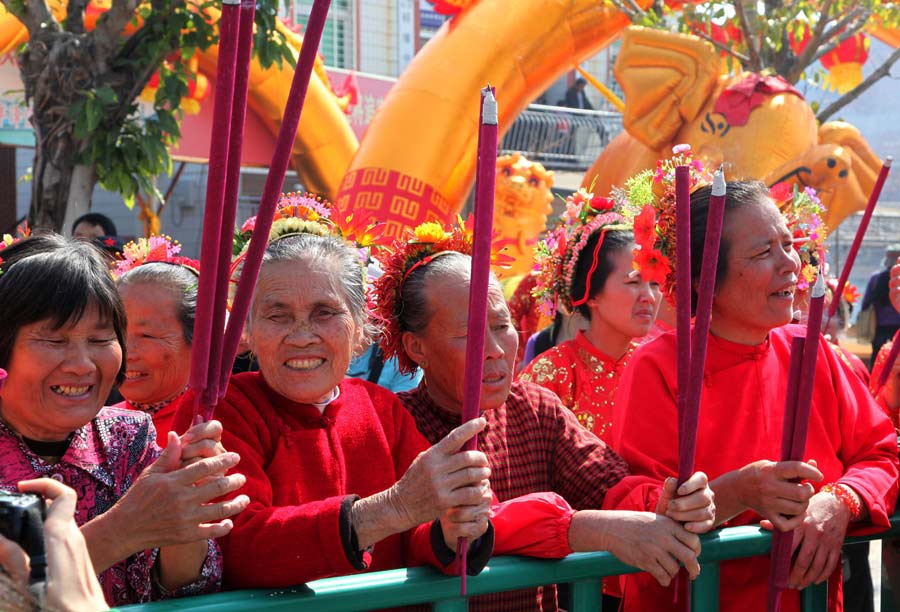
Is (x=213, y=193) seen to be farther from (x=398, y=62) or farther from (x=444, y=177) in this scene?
(x=398, y=62)

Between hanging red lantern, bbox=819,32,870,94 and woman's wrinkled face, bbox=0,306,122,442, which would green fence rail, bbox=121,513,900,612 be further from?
hanging red lantern, bbox=819,32,870,94

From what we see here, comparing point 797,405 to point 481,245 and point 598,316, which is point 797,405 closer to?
point 481,245

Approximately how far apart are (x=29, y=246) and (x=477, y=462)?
2.83 ft

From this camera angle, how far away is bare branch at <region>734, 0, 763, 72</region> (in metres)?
7.89

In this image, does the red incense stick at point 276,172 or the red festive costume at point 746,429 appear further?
the red festive costume at point 746,429

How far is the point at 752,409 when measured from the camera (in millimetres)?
2158

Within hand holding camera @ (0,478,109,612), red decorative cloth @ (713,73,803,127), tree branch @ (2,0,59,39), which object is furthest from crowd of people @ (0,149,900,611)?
red decorative cloth @ (713,73,803,127)

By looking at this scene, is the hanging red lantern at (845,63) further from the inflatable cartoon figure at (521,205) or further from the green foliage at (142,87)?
the green foliage at (142,87)

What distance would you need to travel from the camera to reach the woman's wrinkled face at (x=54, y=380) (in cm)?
164

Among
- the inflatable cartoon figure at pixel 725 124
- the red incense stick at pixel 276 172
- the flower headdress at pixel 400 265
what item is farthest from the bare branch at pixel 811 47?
the red incense stick at pixel 276 172

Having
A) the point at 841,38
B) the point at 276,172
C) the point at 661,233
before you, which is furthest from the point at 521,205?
the point at 276,172

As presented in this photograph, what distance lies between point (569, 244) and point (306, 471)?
193 cm

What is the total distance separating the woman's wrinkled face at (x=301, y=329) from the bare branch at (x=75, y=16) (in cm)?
437

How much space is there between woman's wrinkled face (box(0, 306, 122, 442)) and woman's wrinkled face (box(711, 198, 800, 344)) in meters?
1.22
